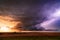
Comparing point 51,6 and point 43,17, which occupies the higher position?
point 51,6

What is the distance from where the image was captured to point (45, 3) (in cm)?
152

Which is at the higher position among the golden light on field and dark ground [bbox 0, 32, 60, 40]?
the golden light on field

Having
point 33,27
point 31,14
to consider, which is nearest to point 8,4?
A: point 31,14

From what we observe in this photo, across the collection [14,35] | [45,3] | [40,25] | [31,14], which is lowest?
[14,35]

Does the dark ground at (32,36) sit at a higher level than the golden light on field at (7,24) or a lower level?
lower

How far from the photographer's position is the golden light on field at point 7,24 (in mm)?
1441

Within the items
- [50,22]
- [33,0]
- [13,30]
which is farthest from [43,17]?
[13,30]

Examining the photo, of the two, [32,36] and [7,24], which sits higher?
[7,24]

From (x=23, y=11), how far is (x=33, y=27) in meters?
0.24

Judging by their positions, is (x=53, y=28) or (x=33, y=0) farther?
(x=33, y=0)

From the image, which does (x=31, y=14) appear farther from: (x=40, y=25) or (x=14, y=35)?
(x=14, y=35)

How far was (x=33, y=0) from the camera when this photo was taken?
1538 mm

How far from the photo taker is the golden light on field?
1.44 meters

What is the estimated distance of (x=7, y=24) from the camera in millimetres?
1468
